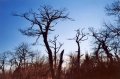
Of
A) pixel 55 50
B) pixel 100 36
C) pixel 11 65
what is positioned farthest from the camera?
pixel 11 65

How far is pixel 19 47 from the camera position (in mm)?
58469

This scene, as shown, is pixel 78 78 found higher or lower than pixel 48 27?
lower

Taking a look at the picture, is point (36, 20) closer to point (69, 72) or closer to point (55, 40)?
point (55, 40)

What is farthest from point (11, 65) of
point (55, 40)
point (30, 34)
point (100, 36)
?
point (30, 34)

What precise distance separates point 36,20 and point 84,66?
1243 cm

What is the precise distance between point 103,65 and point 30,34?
14405mm

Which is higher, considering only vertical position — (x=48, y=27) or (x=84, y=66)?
(x=48, y=27)

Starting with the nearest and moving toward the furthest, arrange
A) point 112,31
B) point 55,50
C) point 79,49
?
point 55,50
point 112,31
point 79,49

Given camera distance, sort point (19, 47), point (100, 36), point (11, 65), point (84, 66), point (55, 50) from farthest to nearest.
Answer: point (11, 65) → point (19, 47) → point (100, 36) → point (55, 50) → point (84, 66)

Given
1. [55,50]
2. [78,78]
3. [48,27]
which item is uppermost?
[48,27]

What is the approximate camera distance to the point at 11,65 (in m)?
66.0

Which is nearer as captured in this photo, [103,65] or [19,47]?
[103,65]

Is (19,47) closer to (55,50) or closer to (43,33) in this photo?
(55,50)

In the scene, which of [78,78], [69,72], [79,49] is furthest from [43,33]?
[79,49]
